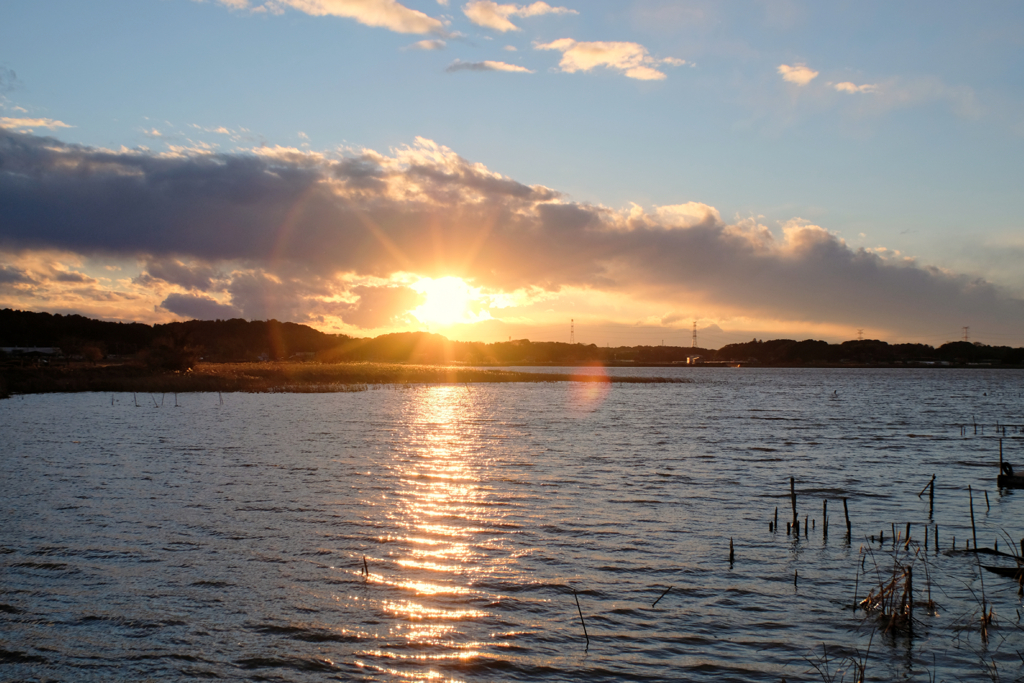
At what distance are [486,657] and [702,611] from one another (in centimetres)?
502

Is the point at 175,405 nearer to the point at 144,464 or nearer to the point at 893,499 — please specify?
the point at 144,464

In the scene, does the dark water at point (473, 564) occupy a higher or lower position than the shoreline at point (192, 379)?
lower

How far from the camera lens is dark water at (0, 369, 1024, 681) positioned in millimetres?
11539

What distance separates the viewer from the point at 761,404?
9056 cm

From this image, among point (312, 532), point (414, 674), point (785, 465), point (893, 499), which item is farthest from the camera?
point (785, 465)

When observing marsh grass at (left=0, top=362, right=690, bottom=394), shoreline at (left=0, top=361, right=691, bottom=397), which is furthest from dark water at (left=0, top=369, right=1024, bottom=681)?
marsh grass at (left=0, top=362, right=690, bottom=394)

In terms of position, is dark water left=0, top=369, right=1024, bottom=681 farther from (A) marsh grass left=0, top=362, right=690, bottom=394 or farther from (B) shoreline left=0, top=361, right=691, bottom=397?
(A) marsh grass left=0, top=362, right=690, bottom=394

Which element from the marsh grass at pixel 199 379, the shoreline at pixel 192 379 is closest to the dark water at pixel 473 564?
the shoreline at pixel 192 379

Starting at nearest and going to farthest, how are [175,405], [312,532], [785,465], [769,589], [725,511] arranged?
1. [769,589]
2. [312,532]
3. [725,511]
4. [785,465]
5. [175,405]

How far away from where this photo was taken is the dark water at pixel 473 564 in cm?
1154

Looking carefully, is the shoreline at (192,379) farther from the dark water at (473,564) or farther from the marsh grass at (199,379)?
the dark water at (473,564)

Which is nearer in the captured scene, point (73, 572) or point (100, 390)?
point (73, 572)

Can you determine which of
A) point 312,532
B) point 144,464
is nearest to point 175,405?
point 144,464

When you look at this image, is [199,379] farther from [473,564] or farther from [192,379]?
[473,564]
